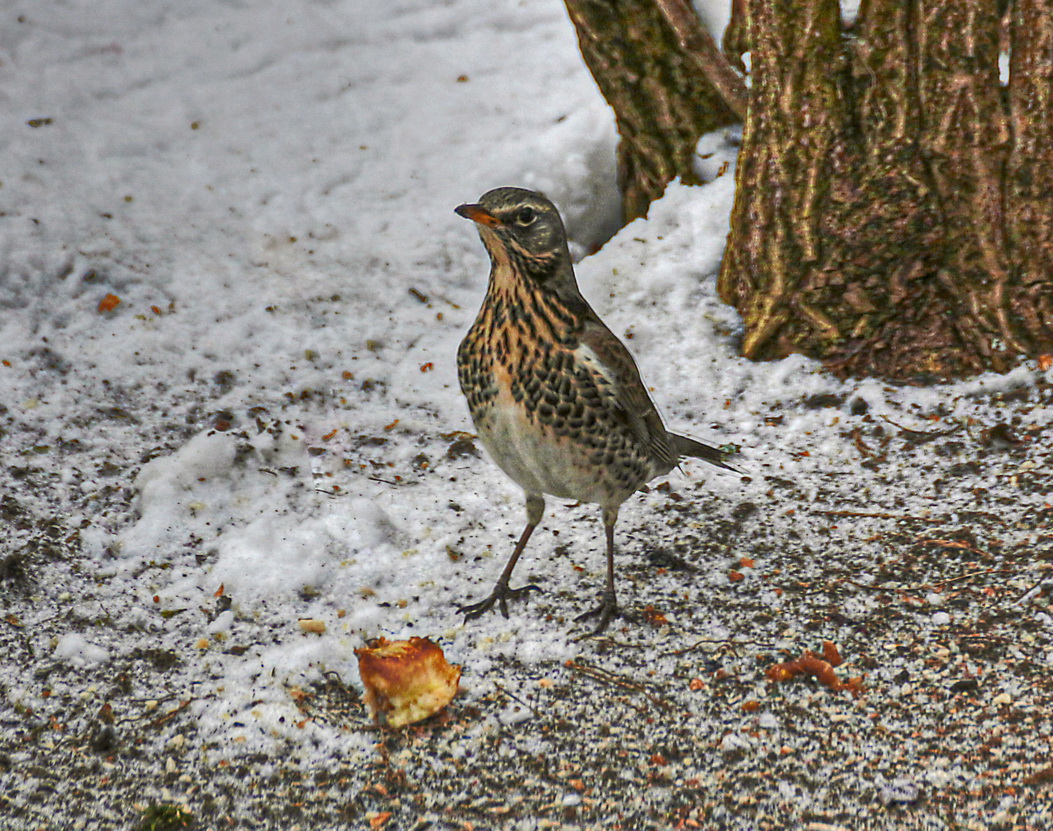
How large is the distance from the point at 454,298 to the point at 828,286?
2024 millimetres

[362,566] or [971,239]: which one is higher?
[971,239]

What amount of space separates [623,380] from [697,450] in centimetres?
80

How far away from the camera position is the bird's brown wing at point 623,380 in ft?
10.4

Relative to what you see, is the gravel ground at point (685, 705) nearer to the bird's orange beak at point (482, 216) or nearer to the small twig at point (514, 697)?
the small twig at point (514, 697)

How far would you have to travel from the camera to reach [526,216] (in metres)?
3.03

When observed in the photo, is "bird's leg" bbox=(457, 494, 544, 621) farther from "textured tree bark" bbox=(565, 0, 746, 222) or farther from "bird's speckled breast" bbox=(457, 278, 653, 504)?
"textured tree bark" bbox=(565, 0, 746, 222)

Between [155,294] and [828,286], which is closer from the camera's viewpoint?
[828,286]

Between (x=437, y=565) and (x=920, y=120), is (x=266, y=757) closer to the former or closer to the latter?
(x=437, y=565)

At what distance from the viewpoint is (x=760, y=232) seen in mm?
4684

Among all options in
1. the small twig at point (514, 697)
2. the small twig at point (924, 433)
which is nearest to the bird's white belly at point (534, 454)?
the small twig at point (514, 697)

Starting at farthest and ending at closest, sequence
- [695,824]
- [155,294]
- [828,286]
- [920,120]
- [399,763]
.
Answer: [155,294]
[828,286]
[920,120]
[399,763]
[695,824]

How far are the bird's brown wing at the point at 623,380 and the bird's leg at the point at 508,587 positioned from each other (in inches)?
19.0

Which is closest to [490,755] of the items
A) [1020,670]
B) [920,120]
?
[1020,670]

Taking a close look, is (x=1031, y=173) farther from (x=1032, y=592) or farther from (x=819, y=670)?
(x=819, y=670)
